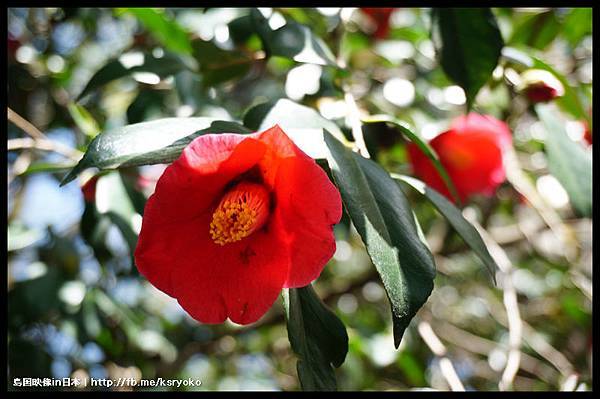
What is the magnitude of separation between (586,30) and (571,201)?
0.57 metres

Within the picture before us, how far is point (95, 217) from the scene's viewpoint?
111cm

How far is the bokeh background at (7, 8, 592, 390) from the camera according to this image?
3.49 ft

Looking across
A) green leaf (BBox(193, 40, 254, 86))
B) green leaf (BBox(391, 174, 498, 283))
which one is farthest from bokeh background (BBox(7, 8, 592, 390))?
green leaf (BBox(391, 174, 498, 283))

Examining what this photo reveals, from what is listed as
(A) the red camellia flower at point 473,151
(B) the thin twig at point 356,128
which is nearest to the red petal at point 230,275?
(B) the thin twig at point 356,128

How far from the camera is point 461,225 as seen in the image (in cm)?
67

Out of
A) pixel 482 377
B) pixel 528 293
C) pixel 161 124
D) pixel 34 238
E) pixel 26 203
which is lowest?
pixel 482 377

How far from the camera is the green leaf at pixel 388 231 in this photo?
51cm

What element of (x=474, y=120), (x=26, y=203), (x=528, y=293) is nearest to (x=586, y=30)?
(x=474, y=120)

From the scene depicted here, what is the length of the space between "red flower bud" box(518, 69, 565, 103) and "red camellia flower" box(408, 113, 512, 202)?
151 mm

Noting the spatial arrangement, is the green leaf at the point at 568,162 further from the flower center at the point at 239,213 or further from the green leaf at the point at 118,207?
the green leaf at the point at 118,207

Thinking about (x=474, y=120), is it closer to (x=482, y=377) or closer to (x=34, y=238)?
(x=34, y=238)

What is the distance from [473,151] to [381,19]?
0.49 metres

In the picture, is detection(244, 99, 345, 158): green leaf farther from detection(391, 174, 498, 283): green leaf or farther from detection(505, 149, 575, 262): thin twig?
detection(505, 149, 575, 262): thin twig

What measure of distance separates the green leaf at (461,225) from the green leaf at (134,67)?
47 cm
